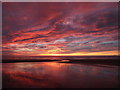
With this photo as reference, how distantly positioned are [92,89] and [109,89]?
0.67m

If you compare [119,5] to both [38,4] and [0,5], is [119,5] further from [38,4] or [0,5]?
[0,5]

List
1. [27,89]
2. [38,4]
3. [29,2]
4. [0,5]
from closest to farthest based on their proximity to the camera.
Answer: [27,89] → [0,5] → [29,2] → [38,4]

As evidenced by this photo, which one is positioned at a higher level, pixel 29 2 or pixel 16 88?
pixel 29 2

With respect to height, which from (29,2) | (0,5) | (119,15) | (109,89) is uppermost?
(29,2)

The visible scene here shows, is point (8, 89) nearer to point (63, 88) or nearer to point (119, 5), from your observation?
point (63, 88)

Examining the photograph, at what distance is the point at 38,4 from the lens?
17.1 feet

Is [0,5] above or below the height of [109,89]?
above

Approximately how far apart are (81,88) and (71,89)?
0.41 m

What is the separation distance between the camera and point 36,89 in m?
3.10

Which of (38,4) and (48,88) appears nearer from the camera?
(48,88)

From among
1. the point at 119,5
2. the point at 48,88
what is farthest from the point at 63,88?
the point at 119,5

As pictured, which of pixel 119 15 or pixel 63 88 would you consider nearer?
pixel 63 88

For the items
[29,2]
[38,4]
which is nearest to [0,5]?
[29,2]

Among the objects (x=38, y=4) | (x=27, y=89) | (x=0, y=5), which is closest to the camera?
(x=27, y=89)
